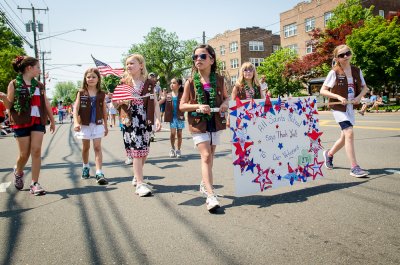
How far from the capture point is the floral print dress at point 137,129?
493cm

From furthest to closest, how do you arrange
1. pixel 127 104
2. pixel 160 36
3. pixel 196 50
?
1. pixel 160 36
2. pixel 127 104
3. pixel 196 50

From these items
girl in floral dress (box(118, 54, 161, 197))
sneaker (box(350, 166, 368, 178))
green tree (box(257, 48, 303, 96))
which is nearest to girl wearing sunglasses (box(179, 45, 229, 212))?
girl in floral dress (box(118, 54, 161, 197))

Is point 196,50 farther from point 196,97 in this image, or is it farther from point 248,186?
point 248,186

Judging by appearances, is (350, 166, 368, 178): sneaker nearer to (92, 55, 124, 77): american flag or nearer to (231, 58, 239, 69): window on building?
(92, 55, 124, 77): american flag

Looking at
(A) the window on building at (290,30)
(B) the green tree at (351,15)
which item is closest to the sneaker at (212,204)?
(B) the green tree at (351,15)

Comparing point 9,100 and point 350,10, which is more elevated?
point 350,10

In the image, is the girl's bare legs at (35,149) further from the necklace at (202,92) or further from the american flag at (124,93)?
the necklace at (202,92)

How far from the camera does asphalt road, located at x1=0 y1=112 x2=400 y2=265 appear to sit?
2.88m

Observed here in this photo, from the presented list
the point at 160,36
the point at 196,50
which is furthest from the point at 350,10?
the point at 160,36

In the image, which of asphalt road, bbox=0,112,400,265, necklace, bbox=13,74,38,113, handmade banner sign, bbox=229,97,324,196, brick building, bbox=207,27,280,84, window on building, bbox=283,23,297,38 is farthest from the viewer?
brick building, bbox=207,27,280,84

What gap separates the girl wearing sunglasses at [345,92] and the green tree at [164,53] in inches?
2725

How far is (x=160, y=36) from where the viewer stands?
74875 mm

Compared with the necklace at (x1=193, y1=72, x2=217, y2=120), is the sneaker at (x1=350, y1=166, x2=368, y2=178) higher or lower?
lower

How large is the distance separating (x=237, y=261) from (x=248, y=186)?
1.67 m
